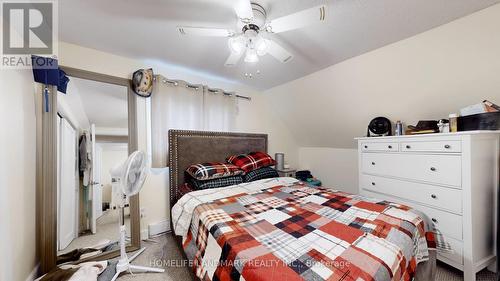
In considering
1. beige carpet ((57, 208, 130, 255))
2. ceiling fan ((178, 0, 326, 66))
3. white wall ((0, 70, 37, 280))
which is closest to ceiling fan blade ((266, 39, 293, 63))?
ceiling fan ((178, 0, 326, 66))

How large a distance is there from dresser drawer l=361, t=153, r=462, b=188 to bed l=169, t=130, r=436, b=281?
Result: 598 mm

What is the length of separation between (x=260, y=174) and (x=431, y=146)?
1916 millimetres

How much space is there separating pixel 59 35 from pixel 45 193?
1.54 m

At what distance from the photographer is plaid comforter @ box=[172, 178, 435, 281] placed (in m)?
0.85

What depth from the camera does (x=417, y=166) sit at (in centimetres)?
192

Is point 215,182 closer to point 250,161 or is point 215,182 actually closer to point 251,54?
point 250,161

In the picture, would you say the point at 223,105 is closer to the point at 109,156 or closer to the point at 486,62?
the point at 109,156

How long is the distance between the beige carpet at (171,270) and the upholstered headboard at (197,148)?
0.53 meters

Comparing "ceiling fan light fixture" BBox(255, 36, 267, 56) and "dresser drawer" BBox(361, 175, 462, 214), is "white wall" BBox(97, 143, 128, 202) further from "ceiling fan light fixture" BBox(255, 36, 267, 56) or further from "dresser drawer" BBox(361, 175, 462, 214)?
"dresser drawer" BBox(361, 175, 462, 214)

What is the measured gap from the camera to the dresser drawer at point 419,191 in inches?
64.6

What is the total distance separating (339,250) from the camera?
3.15 ft

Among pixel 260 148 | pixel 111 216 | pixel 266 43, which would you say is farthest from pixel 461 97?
pixel 111 216

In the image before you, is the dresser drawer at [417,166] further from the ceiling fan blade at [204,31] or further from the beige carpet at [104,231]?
the beige carpet at [104,231]

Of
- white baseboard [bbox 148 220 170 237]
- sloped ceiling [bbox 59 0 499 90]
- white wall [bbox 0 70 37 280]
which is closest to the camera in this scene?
white wall [bbox 0 70 37 280]
